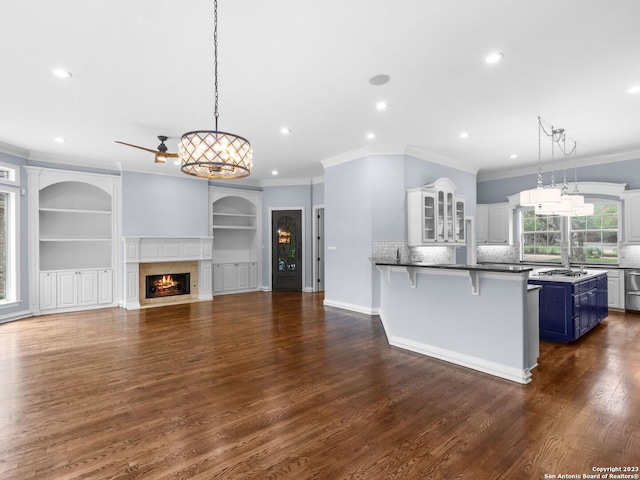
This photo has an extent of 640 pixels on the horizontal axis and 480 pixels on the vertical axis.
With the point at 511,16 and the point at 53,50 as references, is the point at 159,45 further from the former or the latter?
the point at 511,16

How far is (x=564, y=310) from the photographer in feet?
14.2

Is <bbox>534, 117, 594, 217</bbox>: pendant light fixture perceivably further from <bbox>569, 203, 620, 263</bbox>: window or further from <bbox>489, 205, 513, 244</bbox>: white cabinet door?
<bbox>489, 205, 513, 244</bbox>: white cabinet door

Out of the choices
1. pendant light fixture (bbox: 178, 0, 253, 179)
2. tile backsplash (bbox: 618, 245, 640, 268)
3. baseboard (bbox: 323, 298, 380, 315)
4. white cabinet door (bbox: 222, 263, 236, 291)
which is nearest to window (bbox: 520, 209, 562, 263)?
tile backsplash (bbox: 618, 245, 640, 268)

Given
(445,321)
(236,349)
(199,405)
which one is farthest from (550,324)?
(199,405)

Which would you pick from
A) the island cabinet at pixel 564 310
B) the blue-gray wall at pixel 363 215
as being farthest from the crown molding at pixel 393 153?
the island cabinet at pixel 564 310

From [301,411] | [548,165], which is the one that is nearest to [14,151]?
[301,411]

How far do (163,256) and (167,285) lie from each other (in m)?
0.72

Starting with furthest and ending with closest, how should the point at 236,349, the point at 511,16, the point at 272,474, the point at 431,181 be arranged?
1. the point at 431,181
2. the point at 236,349
3. the point at 511,16
4. the point at 272,474

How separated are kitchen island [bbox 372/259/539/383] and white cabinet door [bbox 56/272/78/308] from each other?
240 inches

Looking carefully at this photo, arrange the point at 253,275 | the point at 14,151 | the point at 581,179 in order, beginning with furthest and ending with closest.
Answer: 1. the point at 253,275
2. the point at 581,179
3. the point at 14,151

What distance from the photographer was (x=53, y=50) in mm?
2936

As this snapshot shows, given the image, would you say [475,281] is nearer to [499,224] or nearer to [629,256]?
[629,256]

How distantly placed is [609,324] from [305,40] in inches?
237

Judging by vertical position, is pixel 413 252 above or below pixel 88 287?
above
